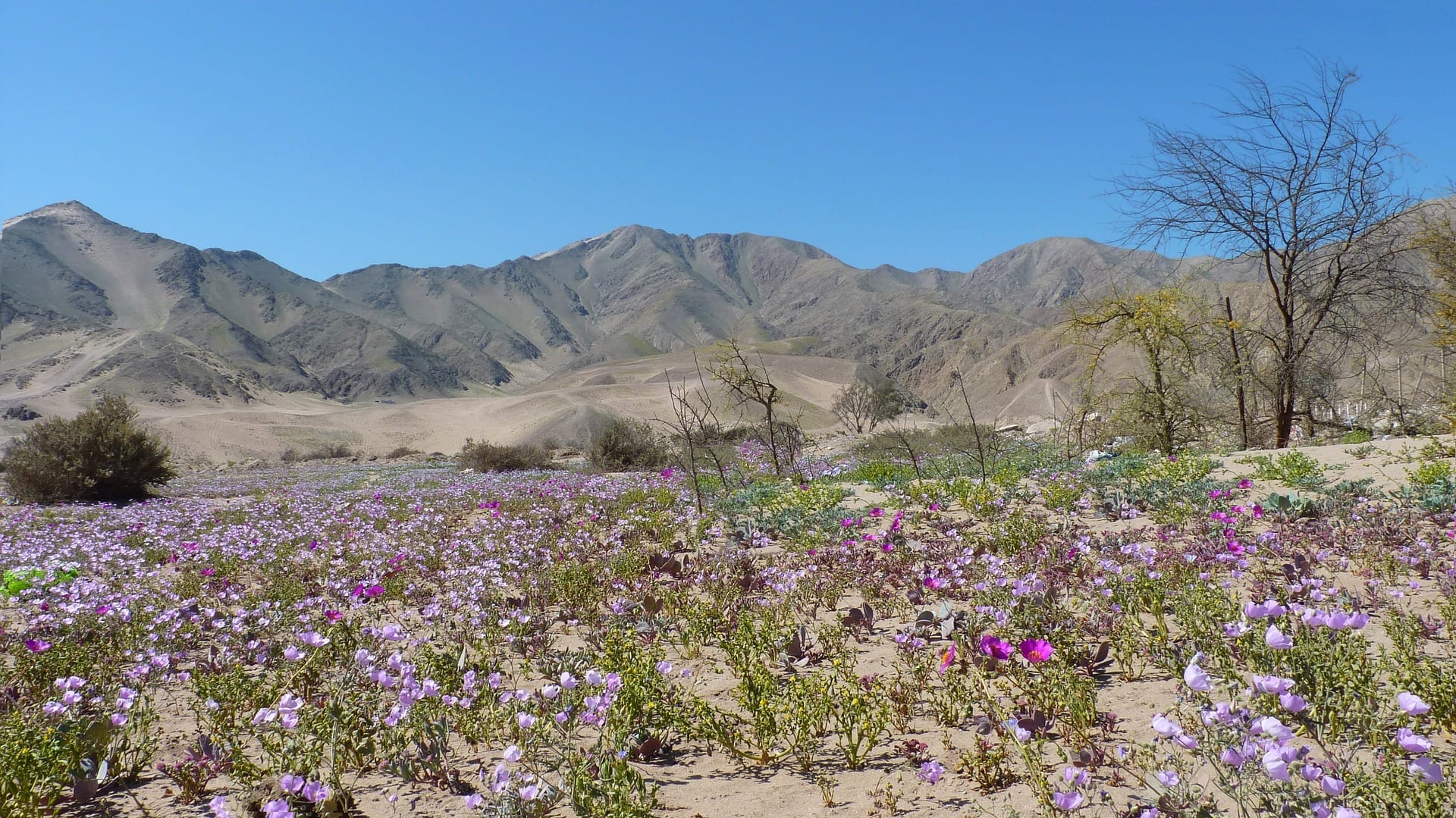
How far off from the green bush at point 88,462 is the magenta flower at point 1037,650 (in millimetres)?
18078

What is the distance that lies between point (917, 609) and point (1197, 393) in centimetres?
1188

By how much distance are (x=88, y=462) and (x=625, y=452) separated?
11.4 m

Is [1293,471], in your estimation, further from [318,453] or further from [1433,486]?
[318,453]

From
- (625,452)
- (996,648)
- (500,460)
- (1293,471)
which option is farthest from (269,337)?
(996,648)

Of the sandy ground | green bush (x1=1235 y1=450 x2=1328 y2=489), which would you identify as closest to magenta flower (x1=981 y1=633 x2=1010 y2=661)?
green bush (x1=1235 y1=450 x2=1328 y2=489)

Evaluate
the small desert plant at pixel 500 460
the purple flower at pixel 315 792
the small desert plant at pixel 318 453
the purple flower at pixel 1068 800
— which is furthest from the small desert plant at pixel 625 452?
the small desert plant at pixel 318 453

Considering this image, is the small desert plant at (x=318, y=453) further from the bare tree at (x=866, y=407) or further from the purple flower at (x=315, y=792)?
the purple flower at (x=315, y=792)

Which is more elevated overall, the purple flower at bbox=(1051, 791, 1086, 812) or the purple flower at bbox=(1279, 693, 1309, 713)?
the purple flower at bbox=(1279, 693, 1309, 713)

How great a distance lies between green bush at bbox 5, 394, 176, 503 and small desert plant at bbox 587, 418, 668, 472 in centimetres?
978

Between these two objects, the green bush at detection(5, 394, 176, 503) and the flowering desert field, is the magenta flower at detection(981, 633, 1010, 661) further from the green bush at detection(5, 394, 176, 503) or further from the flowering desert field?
the green bush at detection(5, 394, 176, 503)

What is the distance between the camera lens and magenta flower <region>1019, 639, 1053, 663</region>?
279 cm

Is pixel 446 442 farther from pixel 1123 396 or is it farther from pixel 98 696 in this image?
pixel 98 696

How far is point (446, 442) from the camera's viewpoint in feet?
143

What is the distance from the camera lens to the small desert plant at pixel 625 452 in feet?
65.7
